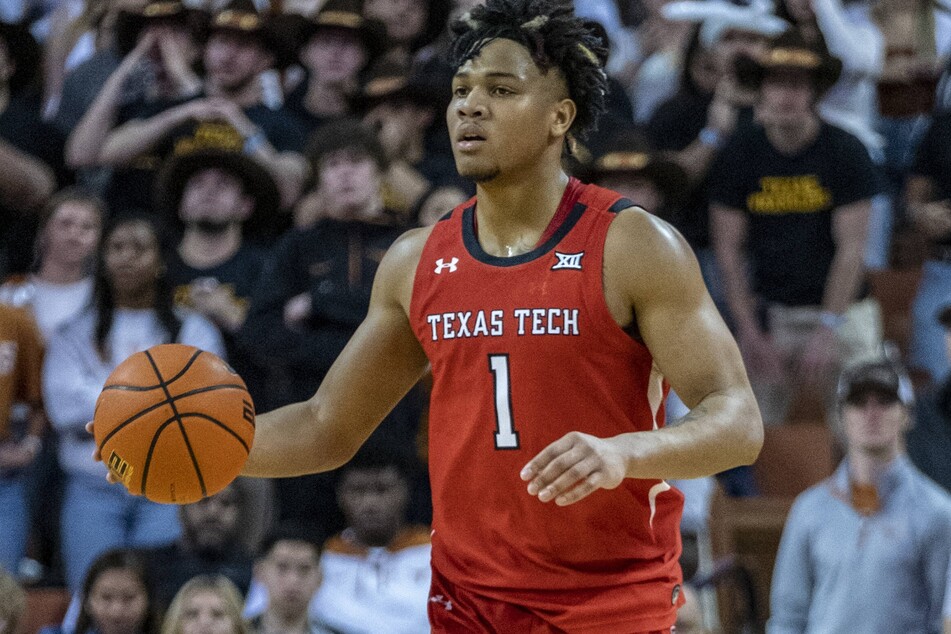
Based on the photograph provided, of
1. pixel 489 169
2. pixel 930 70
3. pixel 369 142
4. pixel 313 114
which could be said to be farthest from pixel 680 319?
pixel 930 70

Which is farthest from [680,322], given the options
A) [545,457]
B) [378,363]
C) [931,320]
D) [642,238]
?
[931,320]

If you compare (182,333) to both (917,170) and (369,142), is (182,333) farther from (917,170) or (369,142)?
(917,170)

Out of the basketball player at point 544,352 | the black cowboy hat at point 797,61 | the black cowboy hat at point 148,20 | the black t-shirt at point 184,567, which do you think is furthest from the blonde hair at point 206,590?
the black cowboy hat at point 797,61

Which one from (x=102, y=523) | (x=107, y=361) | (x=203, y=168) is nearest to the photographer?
(x=102, y=523)

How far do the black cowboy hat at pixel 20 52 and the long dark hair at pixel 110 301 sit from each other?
1.55 m

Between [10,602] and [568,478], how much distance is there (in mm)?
3741

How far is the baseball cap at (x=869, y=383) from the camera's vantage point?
262 inches

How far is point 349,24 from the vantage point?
8.46 metres

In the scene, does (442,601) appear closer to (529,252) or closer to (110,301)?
(529,252)

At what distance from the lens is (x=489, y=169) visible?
12.6 feet

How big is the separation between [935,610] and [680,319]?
3345mm

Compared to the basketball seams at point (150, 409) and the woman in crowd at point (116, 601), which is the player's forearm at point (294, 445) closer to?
the basketball seams at point (150, 409)

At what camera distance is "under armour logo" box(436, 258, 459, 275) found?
393 cm

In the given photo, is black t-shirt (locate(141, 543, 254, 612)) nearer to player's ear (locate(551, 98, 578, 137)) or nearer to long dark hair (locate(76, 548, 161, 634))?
long dark hair (locate(76, 548, 161, 634))
